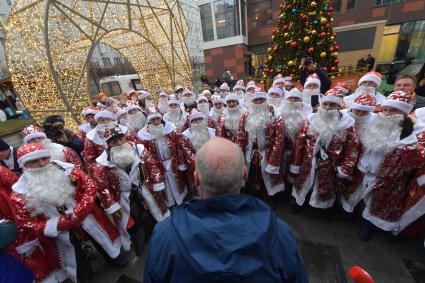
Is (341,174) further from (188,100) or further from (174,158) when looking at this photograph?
(188,100)

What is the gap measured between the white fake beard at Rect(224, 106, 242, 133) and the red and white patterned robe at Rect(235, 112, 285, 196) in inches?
7.2

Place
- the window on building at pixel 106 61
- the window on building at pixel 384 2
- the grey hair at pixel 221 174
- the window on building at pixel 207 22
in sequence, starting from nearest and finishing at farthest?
1. the grey hair at pixel 221 174
2. the window on building at pixel 384 2
3. the window on building at pixel 207 22
4. the window on building at pixel 106 61

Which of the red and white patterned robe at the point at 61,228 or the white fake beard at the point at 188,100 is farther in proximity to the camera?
the white fake beard at the point at 188,100

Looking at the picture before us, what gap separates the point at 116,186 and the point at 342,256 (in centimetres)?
312

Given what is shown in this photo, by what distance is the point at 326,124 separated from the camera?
292cm

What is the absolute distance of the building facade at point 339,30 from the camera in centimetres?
1552

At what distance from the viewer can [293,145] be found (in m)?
3.61

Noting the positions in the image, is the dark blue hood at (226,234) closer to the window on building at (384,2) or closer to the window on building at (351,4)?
the window on building at (351,4)

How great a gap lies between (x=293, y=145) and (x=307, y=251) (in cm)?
163

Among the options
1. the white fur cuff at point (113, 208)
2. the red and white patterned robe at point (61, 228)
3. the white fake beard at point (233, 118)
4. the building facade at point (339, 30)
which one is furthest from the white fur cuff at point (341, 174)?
the building facade at point (339, 30)

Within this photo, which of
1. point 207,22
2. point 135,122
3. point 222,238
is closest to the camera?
point 222,238

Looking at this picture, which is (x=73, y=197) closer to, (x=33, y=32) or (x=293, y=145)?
(x=293, y=145)

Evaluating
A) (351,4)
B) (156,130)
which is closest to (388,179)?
(156,130)

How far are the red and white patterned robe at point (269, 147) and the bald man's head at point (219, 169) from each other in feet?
7.75
